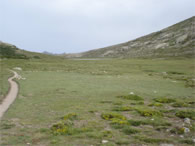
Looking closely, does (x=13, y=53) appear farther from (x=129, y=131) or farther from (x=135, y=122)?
(x=129, y=131)

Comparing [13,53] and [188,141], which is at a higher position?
[13,53]

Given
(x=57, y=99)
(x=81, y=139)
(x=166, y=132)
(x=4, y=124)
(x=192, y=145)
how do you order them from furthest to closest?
1. (x=57, y=99)
2. (x=4, y=124)
3. (x=166, y=132)
4. (x=81, y=139)
5. (x=192, y=145)

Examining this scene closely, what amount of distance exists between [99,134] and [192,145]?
5635 mm

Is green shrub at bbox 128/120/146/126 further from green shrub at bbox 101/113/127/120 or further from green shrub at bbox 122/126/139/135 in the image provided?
green shrub at bbox 122/126/139/135

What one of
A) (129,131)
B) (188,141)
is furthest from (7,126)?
(188,141)

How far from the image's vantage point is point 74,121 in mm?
15188

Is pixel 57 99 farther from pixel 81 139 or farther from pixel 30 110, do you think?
pixel 81 139

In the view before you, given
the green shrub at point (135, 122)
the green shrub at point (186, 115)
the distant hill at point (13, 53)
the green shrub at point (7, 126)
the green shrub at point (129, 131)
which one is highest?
the distant hill at point (13, 53)

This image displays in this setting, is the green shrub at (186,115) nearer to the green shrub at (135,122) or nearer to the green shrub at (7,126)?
the green shrub at (135,122)

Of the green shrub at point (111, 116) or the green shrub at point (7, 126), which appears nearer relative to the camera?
the green shrub at point (7, 126)

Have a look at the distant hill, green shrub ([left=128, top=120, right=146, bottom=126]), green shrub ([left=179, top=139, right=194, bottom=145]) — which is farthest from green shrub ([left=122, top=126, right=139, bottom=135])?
the distant hill

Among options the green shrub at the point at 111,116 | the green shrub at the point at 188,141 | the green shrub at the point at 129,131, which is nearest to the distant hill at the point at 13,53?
the green shrub at the point at 111,116

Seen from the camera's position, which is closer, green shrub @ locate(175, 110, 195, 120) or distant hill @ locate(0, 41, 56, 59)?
green shrub @ locate(175, 110, 195, 120)

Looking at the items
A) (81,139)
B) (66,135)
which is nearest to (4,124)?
(66,135)
